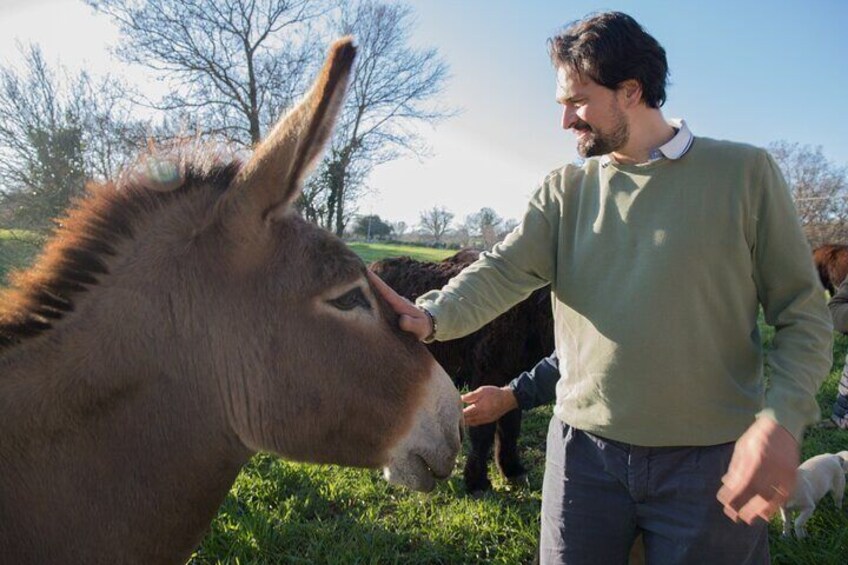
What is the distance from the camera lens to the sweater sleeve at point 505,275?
2.48 metres

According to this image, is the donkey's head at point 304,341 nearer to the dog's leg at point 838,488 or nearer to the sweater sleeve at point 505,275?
the sweater sleeve at point 505,275

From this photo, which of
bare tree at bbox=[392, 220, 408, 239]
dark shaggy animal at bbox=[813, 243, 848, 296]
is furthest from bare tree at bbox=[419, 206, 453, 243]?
dark shaggy animal at bbox=[813, 243, 848, 296]

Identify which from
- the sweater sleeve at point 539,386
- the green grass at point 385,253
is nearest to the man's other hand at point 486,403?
the sweater sleeve at point 539,386

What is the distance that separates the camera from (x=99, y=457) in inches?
65.4

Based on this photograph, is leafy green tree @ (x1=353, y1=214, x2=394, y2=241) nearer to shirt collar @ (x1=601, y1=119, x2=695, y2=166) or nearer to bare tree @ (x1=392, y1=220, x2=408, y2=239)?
bare tree @ (x1=392, y1=220, x2=408, y2=239)

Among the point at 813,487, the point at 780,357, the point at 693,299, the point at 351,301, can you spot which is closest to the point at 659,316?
the point at 693,299

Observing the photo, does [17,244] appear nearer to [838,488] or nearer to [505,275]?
[505,275]

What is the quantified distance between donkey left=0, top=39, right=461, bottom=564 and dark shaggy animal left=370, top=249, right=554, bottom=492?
333 cm

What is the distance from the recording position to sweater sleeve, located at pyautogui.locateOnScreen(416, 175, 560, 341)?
8.14 ft

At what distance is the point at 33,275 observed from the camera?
5.69ft

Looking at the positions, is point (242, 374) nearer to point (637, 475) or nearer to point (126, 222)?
point (126, 222)

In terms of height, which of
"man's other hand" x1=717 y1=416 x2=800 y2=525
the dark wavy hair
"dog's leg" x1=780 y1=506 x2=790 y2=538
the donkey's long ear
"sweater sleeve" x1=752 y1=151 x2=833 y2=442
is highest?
the dark wavy hair

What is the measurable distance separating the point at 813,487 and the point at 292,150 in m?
4.82

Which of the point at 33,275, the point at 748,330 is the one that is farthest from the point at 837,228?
the point at 33,275
